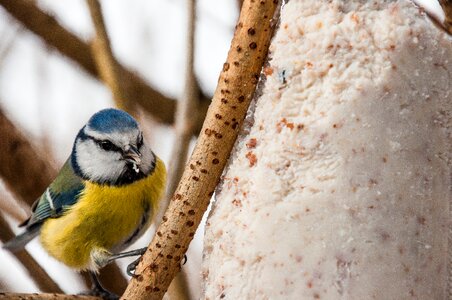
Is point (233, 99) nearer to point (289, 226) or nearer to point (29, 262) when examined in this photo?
point (289, 226)

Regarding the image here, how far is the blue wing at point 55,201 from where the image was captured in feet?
6.48

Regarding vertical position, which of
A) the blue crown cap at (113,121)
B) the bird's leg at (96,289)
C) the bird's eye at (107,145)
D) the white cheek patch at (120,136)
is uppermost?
the blue crown cap at (113,121)

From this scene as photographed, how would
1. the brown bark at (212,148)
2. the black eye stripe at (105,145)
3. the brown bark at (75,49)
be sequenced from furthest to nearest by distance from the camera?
the brown bark at (75,49) → the black eye stripe at (105,145) → the brown bark at (212,148)

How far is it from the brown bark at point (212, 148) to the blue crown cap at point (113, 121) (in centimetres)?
67

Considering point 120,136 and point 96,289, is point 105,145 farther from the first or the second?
point 96,289

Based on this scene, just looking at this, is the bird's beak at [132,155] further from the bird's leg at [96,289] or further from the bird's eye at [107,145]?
the bird's leg at [96,289]

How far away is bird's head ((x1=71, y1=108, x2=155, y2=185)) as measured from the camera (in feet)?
6.15

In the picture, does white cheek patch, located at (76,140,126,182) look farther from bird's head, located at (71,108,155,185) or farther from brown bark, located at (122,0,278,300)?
brown bark, located at (122,0,278,300)

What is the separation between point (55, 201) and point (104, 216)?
140 mm

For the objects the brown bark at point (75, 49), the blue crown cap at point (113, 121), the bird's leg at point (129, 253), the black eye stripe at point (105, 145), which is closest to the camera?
the bird's leg at point (129, 253)

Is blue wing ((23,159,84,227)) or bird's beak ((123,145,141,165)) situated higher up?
bird's beak ((123,145,141,165))

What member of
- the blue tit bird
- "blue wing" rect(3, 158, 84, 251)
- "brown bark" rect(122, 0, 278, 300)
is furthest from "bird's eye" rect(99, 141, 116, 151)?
"brown bark" rect(122, 0, 278, 300)

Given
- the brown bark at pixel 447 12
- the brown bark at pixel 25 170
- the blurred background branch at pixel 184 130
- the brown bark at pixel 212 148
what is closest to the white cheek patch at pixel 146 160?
the blurred background branch at pixel 184 130

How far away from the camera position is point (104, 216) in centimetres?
195
